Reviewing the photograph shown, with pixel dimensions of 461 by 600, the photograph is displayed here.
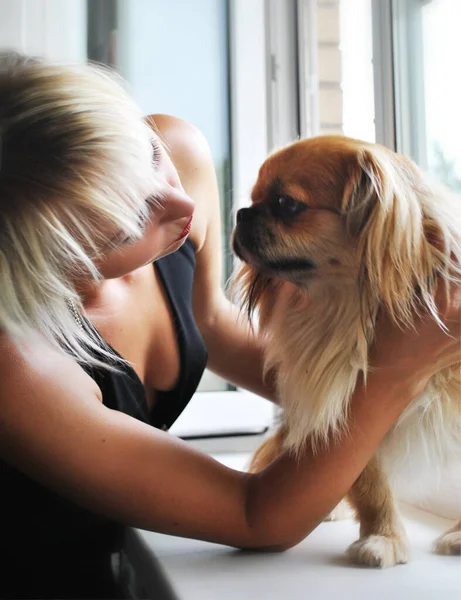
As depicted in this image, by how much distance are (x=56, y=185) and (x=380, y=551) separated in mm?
562

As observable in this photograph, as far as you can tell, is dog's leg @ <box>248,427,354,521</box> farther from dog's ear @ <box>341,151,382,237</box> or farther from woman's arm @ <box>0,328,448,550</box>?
dog's ear @ <box>341,151,382,237</box>

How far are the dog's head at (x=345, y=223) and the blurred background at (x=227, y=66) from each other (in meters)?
0.63

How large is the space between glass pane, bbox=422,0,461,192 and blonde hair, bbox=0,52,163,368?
2.03 ft

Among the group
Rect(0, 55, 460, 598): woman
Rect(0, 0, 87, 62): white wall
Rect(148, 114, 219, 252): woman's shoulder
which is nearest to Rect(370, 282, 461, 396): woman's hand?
Rect(0, 55, 460, 598): woman

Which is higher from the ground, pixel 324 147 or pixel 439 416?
pixel 324 147

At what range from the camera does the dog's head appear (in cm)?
79

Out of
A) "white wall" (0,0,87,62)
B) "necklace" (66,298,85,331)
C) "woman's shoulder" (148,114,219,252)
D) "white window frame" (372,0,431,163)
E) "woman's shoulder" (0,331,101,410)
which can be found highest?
"white wall" (0,0,87,62)

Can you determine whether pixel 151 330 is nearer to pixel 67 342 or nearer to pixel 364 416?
pixel 67 342

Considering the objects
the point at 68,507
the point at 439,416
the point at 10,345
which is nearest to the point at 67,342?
the point at 10,345

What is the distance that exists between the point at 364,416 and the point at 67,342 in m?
0.37

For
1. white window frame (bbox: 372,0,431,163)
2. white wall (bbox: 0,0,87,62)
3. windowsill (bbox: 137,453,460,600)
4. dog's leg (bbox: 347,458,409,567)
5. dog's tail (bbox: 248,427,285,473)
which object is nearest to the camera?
windowsill (bbox: 137,453,460,600)

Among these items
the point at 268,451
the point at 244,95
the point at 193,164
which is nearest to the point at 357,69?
Result: the point at 244,95

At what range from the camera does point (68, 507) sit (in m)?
0.92

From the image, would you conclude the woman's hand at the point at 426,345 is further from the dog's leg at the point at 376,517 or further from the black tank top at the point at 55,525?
the black tank top at the point at 55,525
